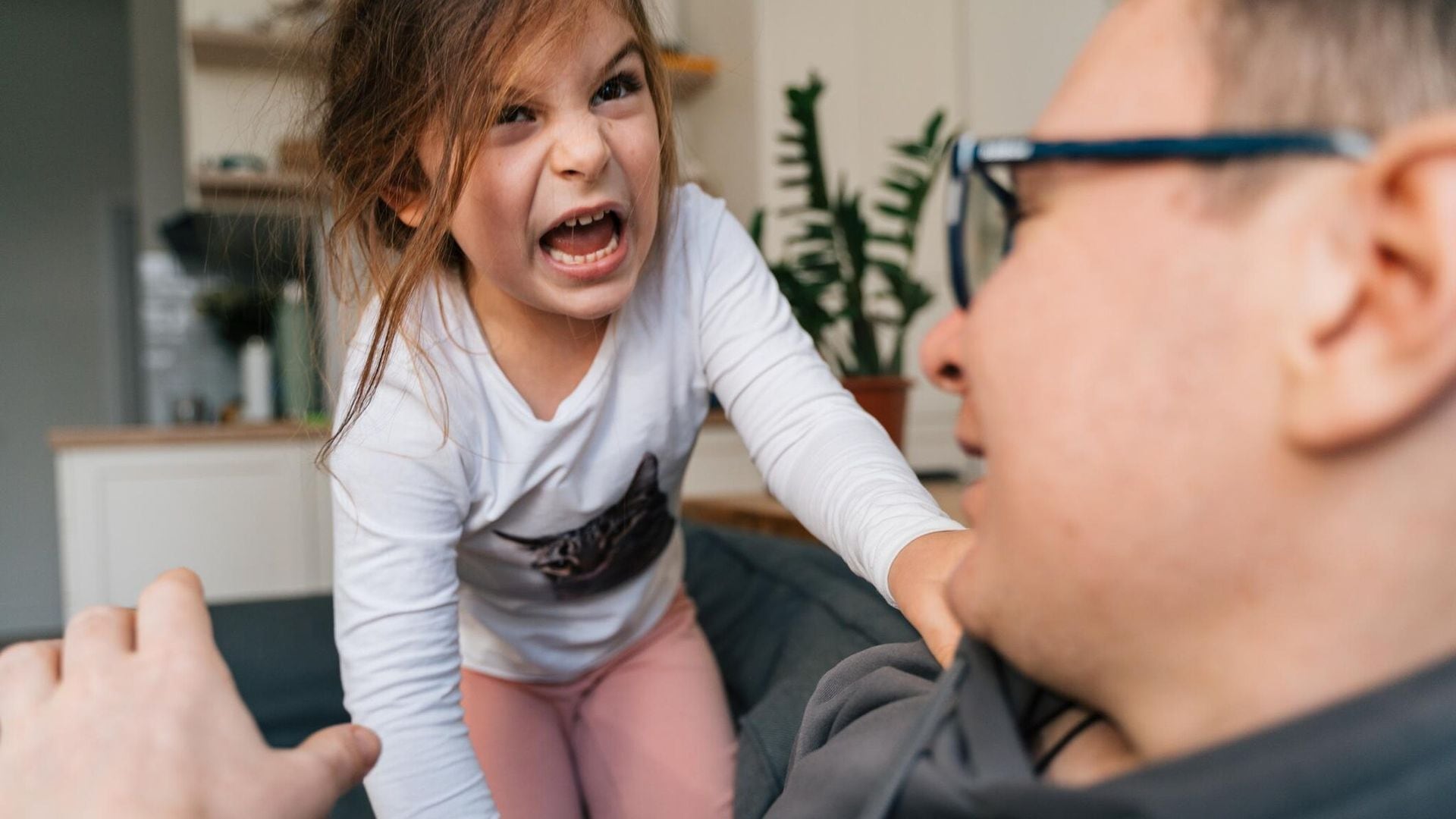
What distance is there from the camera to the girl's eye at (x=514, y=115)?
0.84 m

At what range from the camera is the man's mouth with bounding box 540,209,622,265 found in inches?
35.3

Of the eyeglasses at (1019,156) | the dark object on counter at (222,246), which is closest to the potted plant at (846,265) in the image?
the eyeglasses at (1019,156)

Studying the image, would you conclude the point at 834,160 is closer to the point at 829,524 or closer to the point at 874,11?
the point at 874,11

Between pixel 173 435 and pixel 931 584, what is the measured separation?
272 cm

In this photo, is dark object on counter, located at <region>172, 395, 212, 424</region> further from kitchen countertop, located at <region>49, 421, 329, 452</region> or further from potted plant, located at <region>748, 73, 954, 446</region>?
potted plant, located at <region>748, 73, 954, 446</region>

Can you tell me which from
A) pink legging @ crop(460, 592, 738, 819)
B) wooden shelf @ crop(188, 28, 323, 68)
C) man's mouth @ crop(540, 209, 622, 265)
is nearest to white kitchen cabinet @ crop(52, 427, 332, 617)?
wooden shelf @ crop(188, 28, 323, 68)

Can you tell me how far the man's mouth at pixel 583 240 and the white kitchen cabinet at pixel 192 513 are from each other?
196 cm

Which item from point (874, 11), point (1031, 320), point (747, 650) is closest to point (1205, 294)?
point (1031, 320)

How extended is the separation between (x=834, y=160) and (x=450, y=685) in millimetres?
2783

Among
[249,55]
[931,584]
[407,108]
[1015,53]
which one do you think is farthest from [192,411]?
[931,584]

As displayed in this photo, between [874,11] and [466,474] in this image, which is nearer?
[466,474]

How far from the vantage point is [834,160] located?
11.0 ft

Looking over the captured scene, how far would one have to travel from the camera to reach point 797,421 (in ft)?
3.10

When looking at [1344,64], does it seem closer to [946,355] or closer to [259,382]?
[946,355]
